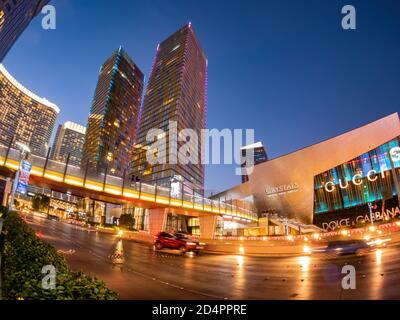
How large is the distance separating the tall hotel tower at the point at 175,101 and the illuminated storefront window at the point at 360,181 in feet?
217

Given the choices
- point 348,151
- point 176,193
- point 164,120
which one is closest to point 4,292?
point 176,193

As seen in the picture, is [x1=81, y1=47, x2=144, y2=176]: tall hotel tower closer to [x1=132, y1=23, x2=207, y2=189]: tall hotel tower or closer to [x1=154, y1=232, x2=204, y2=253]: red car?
[x1=132, y1=23, x2=207, y2=189]: tall hotel tower

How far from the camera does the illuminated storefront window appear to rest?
171 ft

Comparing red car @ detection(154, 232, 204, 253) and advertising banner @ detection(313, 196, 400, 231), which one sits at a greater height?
advertising banner @ detection(313, 196, 400, 231)

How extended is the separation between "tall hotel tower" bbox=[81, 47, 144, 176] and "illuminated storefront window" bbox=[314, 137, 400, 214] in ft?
424

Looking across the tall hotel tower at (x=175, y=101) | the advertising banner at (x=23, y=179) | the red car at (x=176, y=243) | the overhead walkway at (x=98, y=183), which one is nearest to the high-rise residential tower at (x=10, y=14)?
the overhead walkway at (x=98, y=183)

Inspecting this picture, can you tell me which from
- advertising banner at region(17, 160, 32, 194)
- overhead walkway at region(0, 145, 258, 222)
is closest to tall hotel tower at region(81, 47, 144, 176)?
overhead walkway at region(0, 145, 258, 222)

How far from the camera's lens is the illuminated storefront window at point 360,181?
52094 millimetres

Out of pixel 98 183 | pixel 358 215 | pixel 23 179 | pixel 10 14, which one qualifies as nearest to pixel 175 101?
pixel 10 14

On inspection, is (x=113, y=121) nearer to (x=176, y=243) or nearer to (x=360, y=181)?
(x=360, y=181)

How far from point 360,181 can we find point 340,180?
423cm

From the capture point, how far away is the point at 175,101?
13100 cm

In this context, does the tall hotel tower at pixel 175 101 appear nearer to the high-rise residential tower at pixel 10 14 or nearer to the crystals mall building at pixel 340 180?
the crystals mall building at pixel 340 180
